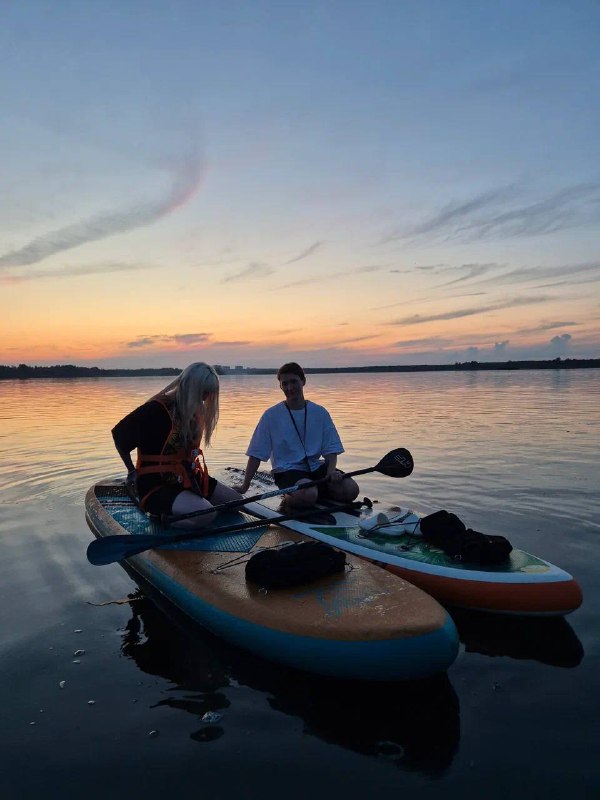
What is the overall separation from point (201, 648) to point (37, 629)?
1429 mm

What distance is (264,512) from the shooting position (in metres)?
6.29

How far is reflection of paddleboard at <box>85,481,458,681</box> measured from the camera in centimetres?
345

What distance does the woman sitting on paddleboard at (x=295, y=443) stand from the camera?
659cm

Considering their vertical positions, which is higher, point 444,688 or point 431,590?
point 431,590

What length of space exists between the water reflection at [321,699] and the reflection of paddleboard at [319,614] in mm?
182

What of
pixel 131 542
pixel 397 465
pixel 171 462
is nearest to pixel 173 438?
pixel 171 462

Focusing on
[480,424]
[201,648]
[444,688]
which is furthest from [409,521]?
[480,424]

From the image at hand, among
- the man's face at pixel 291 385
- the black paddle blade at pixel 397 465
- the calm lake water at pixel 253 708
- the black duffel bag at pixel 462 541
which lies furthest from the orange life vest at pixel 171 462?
the black duffel bag at pixel 462 541

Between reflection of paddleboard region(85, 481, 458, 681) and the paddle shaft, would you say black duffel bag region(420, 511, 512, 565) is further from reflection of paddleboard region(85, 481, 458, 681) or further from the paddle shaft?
the paddle shaft

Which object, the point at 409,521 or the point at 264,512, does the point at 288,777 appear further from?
the point at 264,512

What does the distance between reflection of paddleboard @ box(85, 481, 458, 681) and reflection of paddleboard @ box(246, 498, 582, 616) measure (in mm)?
475

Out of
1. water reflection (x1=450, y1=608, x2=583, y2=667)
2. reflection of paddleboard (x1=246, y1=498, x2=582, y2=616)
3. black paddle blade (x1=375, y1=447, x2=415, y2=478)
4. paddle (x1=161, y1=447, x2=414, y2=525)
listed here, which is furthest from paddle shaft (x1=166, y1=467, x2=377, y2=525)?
water reflection (x1=450, y1=608, x2=583, y2=667)

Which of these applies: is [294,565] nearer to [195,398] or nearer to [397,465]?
[195,398]

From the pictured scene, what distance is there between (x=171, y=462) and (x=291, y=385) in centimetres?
166
